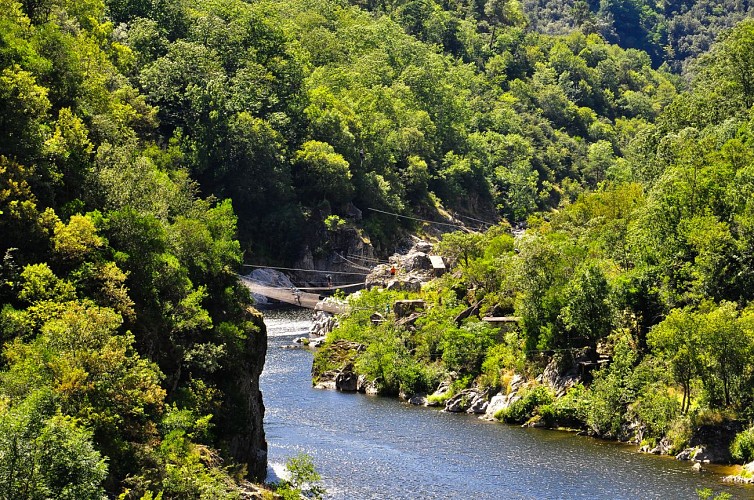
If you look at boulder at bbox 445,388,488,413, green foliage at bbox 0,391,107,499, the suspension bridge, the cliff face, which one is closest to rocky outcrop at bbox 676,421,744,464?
boulder at bbox 445,388,488,413

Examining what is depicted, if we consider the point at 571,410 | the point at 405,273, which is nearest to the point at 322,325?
the point at 405,273

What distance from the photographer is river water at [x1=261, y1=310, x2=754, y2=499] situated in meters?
57.1

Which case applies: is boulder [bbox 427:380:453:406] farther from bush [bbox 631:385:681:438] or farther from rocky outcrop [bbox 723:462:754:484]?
rocky outcrop [bbox 723:462:754:484]

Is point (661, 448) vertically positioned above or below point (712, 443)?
below

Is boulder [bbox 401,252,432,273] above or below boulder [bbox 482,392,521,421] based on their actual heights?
above

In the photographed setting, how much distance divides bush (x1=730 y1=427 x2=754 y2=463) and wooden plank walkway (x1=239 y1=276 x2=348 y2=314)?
6024 centimetres

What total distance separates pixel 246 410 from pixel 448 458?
44.2 ft

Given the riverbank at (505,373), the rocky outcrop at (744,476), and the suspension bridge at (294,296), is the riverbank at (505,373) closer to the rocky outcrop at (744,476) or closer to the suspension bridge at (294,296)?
the rocky outcrop at (744,476)

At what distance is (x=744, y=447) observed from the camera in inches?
2339

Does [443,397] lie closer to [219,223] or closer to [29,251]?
[219,223]

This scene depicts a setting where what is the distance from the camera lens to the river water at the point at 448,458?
57.1m

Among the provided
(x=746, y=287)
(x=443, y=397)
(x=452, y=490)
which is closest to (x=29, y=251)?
(x=452, y=490)

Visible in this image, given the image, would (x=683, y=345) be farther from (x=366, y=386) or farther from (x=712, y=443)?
(x=366, y=386)

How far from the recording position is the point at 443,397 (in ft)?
267
